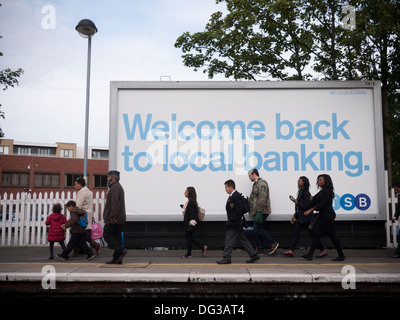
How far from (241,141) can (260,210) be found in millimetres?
2144

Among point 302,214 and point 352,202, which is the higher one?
point 352,202

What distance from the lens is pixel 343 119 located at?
31.1ft

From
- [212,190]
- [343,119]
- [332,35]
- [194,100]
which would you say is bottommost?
[212,190]

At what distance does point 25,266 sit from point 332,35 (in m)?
12.1

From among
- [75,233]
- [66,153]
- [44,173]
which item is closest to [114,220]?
[75,233]

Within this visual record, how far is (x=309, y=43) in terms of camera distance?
14391 millimetres

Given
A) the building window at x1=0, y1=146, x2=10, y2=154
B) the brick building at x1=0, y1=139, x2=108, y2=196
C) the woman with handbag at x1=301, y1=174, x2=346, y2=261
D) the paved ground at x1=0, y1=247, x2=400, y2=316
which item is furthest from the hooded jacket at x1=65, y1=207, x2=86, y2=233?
the building window at x1=0, y1=146, x2=10, y2=154

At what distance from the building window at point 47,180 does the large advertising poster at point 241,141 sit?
3801 cm

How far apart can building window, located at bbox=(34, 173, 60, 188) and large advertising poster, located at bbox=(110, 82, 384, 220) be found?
3801 centimetres

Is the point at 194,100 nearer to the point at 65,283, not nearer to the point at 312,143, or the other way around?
the point at 312,143

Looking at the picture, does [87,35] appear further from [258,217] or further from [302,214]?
[302,214]

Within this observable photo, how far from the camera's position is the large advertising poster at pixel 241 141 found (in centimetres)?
935

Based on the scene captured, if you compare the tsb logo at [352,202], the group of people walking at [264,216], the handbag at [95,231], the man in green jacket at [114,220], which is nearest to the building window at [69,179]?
the handbag at [95,231]

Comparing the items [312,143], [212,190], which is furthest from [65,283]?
[312,143]
